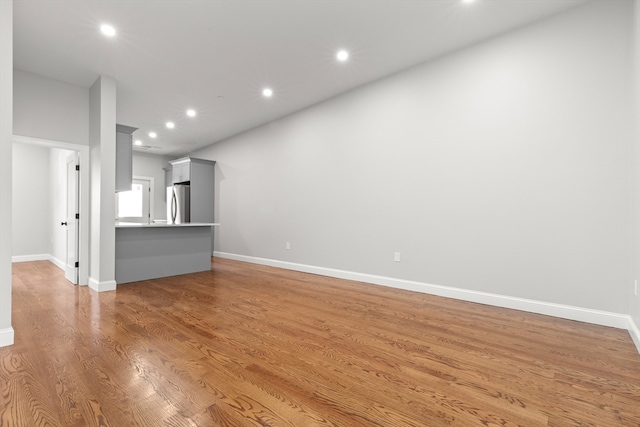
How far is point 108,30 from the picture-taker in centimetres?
300

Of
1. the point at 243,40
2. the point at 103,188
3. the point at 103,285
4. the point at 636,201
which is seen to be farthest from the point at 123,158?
the point at 636,201

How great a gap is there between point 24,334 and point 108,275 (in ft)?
5.15

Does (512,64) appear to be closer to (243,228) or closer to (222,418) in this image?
(222,418)

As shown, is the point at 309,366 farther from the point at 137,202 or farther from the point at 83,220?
the point at 137,202

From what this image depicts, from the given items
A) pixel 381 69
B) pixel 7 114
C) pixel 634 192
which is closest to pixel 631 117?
pixel 634 192

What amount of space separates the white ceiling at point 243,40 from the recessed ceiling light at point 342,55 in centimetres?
7

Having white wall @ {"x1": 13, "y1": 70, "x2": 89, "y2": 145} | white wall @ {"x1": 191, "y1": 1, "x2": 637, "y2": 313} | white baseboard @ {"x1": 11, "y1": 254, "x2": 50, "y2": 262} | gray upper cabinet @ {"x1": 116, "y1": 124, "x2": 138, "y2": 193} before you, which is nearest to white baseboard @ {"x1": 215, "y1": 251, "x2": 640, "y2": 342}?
white wall @ {"x1": 191, "y1": 1, "x2": 637, "y2": 313}

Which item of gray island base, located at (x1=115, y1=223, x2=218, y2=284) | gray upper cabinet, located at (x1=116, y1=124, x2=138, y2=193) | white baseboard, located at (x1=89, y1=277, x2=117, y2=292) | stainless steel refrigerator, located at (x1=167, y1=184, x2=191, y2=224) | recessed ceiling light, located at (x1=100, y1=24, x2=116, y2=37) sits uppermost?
recessed ceiling light, located at (x1=100, y1=24, x2=116, y2=37)

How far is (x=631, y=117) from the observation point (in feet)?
8.07

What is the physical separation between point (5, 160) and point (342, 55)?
3.34 m

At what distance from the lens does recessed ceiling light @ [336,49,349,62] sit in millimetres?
3484

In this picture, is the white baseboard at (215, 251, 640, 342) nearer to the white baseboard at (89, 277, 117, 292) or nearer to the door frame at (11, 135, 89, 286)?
the white baseboard at (89, 277, 117, 292)

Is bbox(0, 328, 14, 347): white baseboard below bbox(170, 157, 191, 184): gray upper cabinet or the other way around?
below

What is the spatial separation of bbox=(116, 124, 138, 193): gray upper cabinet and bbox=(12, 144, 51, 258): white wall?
3.71 m
